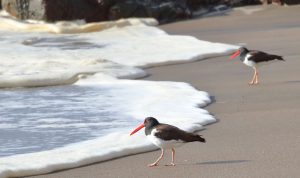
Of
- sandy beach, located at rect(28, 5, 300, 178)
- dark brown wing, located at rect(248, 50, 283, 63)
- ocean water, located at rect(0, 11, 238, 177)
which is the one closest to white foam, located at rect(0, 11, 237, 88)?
ocean water, located at rect(0, 11, 238, 177)

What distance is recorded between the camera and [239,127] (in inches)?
275

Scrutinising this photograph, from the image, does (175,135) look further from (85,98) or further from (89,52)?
(89,52)

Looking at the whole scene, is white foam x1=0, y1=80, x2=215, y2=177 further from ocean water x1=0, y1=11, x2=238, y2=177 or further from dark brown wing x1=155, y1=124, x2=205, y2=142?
dark brown wing x1=155, y1=124, x2=205, y2=142

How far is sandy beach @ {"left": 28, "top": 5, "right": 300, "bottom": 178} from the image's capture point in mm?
5512

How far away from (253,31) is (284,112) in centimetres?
975

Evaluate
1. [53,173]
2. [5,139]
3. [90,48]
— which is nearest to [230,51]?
[90,48]

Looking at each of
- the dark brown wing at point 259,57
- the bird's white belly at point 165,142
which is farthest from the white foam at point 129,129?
the dark brown wing at point 259,57

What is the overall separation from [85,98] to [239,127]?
8.88ft

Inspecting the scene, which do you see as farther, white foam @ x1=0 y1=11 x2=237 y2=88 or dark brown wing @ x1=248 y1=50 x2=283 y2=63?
→ white foam @ x1=0 y1=11 x2=237 y2=88

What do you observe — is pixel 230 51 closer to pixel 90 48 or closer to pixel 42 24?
pixel 90 48

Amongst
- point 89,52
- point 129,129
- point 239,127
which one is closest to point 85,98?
point 129,129

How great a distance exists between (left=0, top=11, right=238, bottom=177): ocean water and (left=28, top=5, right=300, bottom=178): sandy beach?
8.7 inches

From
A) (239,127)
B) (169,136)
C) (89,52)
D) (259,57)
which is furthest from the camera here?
(89,52)

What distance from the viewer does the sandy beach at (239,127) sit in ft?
18.1
